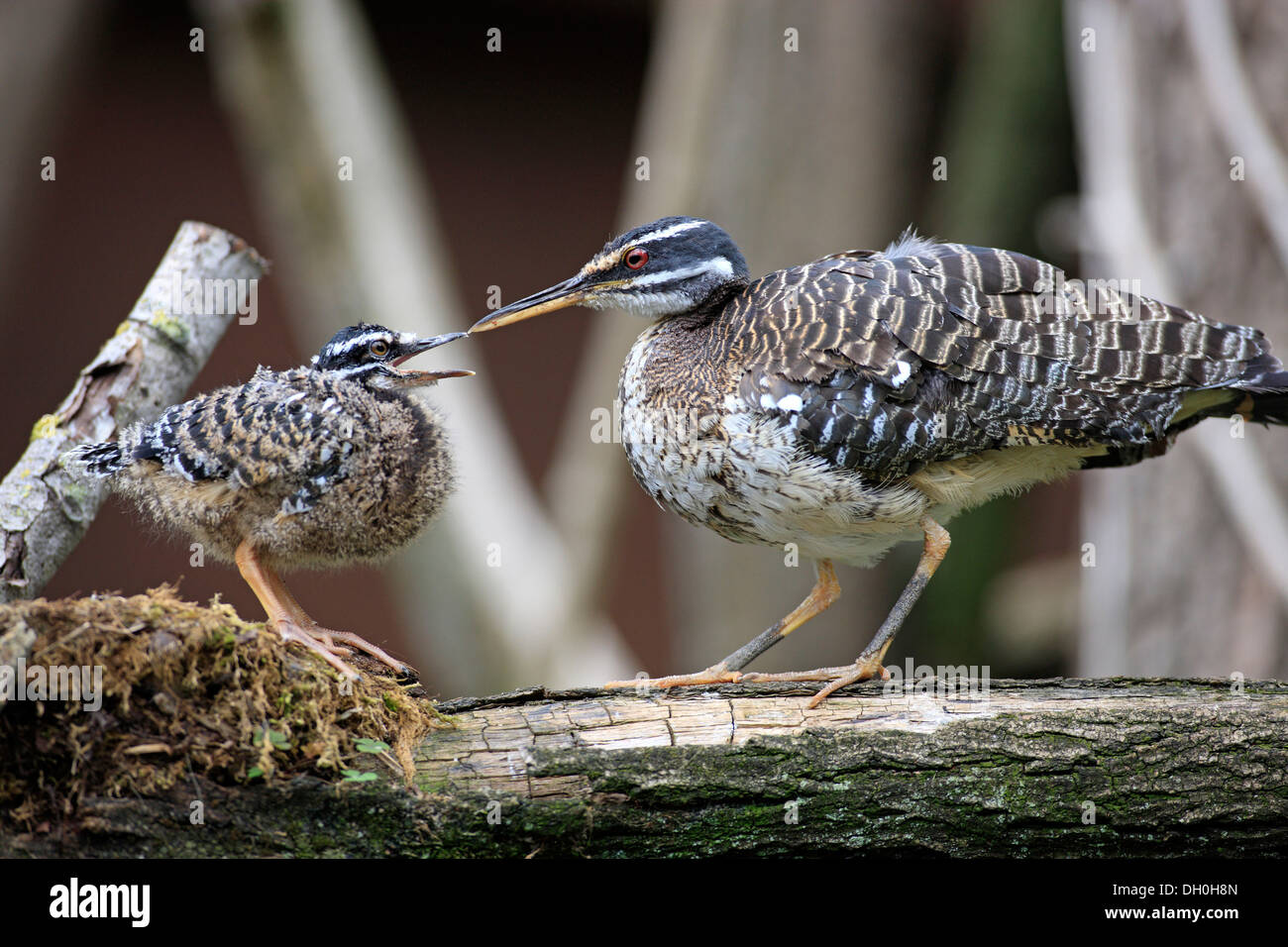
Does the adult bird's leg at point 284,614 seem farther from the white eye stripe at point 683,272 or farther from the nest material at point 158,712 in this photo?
the white eye stripe at point 683,272

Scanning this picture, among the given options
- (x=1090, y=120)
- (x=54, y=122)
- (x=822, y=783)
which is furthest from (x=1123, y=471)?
(x=54, y=122)

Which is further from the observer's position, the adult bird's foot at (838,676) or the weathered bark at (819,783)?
the adult bird's foot at (838,676)

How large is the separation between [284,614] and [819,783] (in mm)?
1773

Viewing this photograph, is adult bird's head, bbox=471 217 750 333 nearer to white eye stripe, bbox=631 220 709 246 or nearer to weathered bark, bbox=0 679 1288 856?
white eye stripe, bbox=631 220 709 246

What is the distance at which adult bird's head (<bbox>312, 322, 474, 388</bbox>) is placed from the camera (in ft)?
14.5

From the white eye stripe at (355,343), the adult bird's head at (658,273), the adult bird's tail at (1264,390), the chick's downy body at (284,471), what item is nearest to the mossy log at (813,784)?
the chick's downy body at (284,471)

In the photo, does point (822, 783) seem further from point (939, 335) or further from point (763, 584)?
point (763, 584)

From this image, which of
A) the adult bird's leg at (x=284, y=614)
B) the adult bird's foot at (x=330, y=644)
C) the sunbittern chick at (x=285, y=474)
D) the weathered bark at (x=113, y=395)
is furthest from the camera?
the weathered bark at (x=113, y=395)

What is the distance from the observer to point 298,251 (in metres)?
7.68

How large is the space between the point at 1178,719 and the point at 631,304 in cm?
245

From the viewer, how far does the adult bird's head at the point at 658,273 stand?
475cm

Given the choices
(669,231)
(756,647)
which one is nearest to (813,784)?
(756,647)

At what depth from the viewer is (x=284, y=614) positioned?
3.97m

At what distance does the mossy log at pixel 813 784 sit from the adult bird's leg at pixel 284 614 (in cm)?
46
